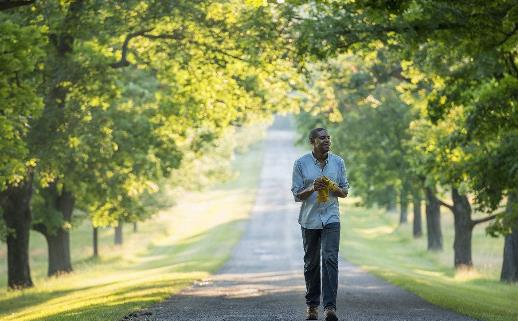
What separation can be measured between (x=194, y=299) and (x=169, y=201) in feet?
121

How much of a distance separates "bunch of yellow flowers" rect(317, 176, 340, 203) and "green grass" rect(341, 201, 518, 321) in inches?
137

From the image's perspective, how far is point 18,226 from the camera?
26.9 metres

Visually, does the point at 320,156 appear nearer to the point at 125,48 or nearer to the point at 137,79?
the point at 125,48

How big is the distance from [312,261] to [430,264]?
103ft

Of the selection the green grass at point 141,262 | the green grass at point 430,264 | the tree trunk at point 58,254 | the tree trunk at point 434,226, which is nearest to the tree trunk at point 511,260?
the green grass at point 430,264

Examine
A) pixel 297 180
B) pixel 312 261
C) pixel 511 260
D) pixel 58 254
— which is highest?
pixel 297 180

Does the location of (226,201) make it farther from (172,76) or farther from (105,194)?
(172,76)

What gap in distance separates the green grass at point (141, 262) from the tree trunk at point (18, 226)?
0.63 meters

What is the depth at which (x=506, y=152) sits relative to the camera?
15984 mm

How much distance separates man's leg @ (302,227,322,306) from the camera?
33.4ft

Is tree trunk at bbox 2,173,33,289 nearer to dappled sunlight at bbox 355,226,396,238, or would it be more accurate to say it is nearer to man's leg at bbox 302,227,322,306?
man's leg at bbox 302,227,322,306

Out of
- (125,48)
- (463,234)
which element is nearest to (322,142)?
(125,48)

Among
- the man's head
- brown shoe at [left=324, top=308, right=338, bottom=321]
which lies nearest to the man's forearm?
the man's head

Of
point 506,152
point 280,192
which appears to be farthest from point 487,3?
point 280,192
